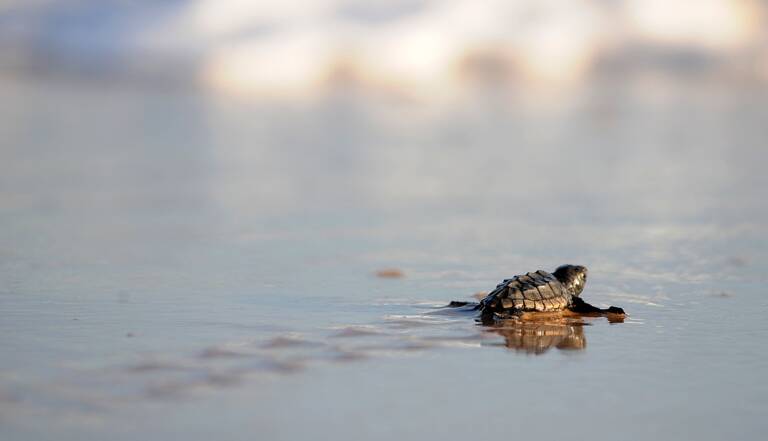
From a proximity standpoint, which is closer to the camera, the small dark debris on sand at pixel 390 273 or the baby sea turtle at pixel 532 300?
the baby sea turtle at pixel 532 300

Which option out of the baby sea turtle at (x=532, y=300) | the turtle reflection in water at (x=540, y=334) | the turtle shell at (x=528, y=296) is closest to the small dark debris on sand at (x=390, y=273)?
the baby sea turtle at (x=532, y=300)

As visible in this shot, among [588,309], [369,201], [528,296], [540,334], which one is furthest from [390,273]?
[369,201]

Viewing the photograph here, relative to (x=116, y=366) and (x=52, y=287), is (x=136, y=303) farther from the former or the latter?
(x=116, y=366)

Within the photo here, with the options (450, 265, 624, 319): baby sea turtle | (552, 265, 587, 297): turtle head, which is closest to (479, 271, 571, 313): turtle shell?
(450, 265, 624, 319): baby sea turtle

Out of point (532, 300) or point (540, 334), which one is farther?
point (532, 300)

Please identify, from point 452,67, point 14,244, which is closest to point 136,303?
point 14,244

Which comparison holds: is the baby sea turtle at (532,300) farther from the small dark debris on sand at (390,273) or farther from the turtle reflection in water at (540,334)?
the small dark debris on sand at (390,273)

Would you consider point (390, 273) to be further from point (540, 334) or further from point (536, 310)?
point (540, 334)
